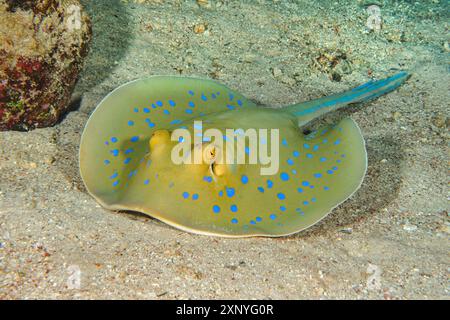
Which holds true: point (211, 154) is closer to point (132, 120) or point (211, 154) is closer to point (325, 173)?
point (325, 173)

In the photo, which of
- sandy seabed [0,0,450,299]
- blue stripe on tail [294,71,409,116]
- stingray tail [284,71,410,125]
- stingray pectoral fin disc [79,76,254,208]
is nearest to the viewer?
sandy seabed [0,0,450,299]

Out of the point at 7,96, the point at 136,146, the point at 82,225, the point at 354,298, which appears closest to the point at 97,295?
the point at 82,225

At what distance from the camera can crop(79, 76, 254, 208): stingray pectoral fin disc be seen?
3161 mm

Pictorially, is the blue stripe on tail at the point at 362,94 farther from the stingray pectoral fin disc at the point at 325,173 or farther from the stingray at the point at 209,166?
the stingray pectoral fin disc at the point at 325,173

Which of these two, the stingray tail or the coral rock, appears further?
the stingray tail

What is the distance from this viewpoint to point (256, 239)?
10.4 feet

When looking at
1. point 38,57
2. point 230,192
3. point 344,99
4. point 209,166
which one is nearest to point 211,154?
point 209,166

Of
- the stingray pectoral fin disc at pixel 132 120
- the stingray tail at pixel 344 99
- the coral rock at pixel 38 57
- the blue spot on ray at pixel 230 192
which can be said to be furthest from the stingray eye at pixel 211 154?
the coral rock at pixel 38 57

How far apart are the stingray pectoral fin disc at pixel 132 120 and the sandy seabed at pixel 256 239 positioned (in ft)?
1.18

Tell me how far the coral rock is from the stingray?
0.77 metres

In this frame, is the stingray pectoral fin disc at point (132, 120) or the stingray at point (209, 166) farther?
the stingray pectoral fin disc at point (132, 120)

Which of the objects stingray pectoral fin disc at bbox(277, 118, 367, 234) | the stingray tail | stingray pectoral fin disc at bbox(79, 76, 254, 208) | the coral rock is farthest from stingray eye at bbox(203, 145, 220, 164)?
the coral rock

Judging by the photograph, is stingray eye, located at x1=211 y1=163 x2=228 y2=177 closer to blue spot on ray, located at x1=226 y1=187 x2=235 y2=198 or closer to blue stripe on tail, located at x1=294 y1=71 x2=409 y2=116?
blue spot on ray, located at x1=226 y1=187 x2=235 y2=198

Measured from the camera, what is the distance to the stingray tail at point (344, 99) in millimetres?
4343
